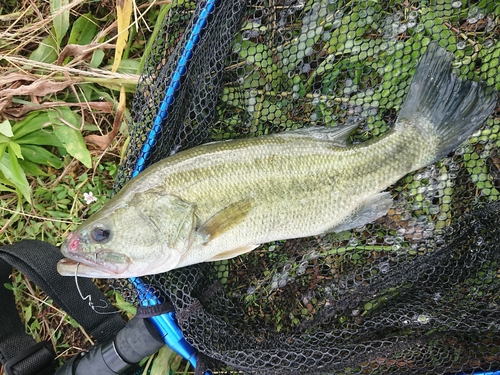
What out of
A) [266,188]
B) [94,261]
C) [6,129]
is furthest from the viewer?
[6,129]

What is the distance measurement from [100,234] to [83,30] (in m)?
1.89

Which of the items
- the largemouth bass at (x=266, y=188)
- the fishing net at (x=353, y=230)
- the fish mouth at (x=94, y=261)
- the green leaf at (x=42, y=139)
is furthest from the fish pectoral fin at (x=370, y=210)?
the green leaf at (x=42, y=139)

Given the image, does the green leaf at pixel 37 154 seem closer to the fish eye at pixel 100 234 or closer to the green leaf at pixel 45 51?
the green leaf at pixel 45 51

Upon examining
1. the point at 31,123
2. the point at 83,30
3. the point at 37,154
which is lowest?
the point at 37,154

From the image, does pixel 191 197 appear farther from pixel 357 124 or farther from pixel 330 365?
pixel 330 365

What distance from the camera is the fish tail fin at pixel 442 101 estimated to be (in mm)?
2701

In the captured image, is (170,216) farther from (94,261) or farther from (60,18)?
(60,18)

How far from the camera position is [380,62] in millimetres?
2996

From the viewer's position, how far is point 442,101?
2713 millimetres

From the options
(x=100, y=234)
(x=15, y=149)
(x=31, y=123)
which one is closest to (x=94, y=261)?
(x=100, y=234)

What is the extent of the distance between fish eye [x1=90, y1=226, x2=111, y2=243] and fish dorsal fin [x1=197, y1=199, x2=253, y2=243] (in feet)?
1.62

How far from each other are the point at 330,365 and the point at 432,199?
1276 mm

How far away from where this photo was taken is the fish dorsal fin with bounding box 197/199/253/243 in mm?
2496

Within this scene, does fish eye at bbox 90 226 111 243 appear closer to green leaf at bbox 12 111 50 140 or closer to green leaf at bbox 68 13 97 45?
green leaf at bbox 12 111 50 140
